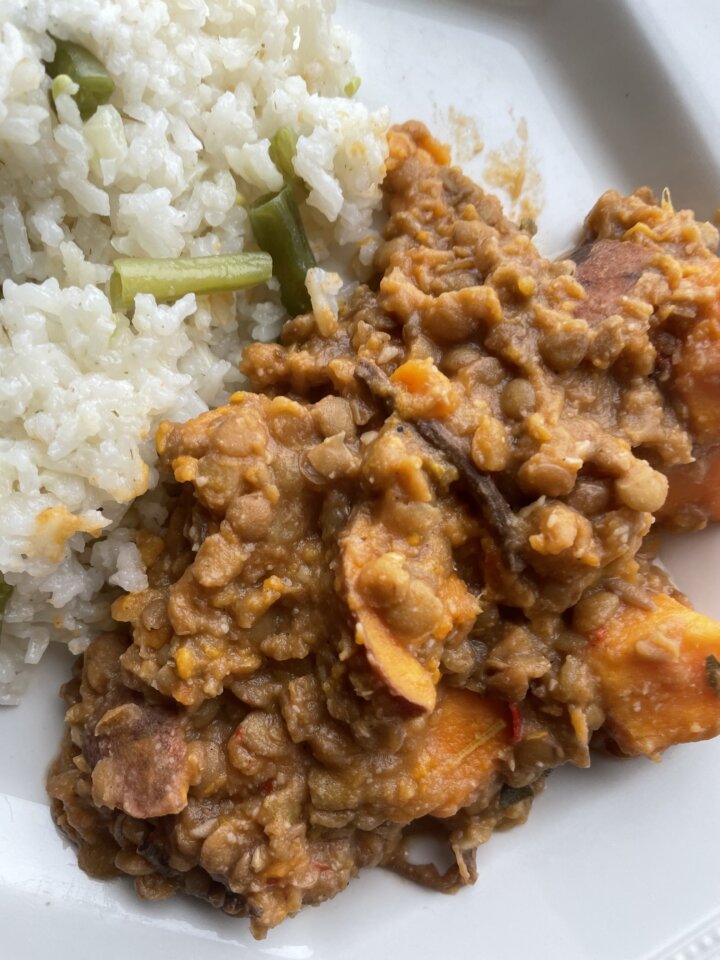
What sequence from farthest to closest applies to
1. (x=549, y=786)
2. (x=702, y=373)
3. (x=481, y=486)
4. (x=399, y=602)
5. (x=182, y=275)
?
(x=549, y=786), (x=182, y=275), (x=702, y=373), (x=481, y=486), (x=399, y=602)

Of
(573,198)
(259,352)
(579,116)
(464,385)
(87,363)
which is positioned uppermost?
(579,116)

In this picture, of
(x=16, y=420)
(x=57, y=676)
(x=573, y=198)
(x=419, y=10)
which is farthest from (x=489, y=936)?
(x=419, y=10)

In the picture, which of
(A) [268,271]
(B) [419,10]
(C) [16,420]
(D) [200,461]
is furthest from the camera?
(B) [419,10]

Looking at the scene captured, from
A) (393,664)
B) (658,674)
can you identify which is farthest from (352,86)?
(658,674)

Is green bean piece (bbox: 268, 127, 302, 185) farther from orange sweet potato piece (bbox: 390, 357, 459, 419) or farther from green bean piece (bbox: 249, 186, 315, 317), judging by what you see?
orange sweet potato piece (bbox: 390, 357, 459, 419)

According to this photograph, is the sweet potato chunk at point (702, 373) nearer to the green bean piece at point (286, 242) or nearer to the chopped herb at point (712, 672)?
the chopped herb at point (712, 672)

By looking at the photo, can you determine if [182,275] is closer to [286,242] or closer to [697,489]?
[286,242]

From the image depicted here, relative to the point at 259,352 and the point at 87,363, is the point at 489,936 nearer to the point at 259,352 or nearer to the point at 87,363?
the point at 259,352
